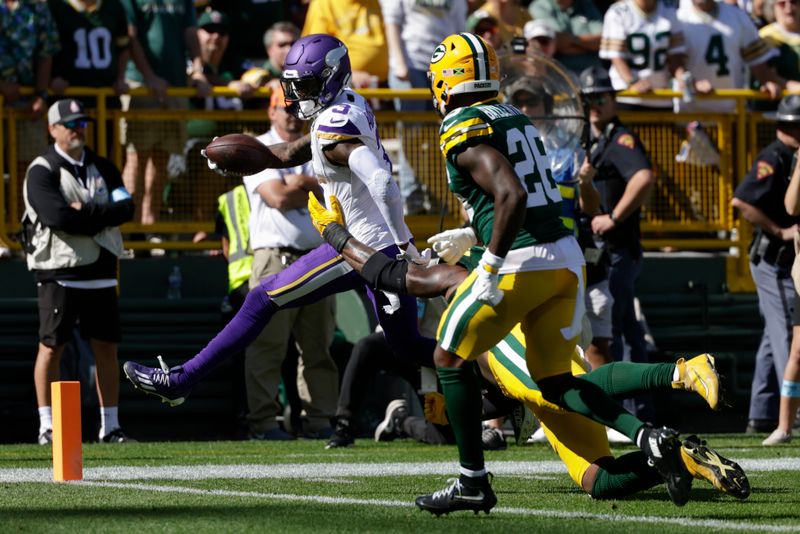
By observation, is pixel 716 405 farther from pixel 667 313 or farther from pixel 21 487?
pixel 667 313

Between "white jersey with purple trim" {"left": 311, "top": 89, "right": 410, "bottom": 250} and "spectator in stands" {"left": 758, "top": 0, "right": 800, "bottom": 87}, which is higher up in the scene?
"spectator in stands" {"left": 758, "top": 0, "right": 800, "bottom": 87}

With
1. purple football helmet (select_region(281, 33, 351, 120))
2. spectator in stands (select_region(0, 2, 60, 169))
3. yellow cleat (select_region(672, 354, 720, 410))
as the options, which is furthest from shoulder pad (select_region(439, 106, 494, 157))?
spectator in stands (select_region(0, 2, 60, 169))

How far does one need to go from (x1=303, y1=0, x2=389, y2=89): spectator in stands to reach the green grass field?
12.7ft

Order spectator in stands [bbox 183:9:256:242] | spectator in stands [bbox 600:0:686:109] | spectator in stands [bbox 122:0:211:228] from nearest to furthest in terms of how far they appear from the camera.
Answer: spectator in stands [bbox 122:0:211:228], spectator in stands [bbox 183:9:256:242], spectator in stands [bbox 600:0:686:109]

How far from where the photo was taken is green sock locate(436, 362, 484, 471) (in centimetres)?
563

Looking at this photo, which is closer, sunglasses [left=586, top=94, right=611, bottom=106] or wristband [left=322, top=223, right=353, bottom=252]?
wristband [left=322, top=223, right=353, bottom=252]

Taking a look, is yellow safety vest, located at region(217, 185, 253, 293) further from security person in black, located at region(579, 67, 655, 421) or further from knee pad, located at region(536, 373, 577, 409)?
knee pad, located at region(536, 373, 577, 409)

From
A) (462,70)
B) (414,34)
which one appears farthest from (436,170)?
(462,70)

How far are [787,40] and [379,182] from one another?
659cm

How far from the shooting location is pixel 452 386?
568cm

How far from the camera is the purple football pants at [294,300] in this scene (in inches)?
289

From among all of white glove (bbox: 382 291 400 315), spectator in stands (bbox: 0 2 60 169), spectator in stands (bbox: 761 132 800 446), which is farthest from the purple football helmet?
spectator in stands (bbox: 0 2 60 169)

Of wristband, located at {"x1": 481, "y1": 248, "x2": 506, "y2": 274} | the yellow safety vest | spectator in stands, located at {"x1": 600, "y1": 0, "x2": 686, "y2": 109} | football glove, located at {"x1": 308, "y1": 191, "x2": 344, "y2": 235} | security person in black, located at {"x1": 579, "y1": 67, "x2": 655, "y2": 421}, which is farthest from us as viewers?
spectator in stands, located at {"x1": 600, "y1": 0, "x2": 686, "y2": 109}

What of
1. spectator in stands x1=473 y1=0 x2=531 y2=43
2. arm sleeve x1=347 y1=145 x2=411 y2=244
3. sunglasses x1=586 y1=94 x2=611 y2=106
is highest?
spectator in stands x1=473 y1=0 x2=531 y2=43
